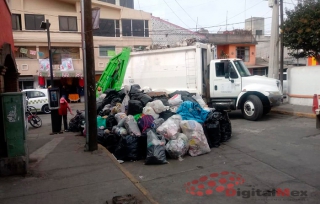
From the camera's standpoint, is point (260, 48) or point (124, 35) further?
point (260, 48)

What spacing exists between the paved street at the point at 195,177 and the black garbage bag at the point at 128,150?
26cm

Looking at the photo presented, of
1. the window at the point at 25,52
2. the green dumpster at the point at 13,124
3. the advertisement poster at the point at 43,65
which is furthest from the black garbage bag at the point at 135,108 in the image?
the window at the point at 25,52

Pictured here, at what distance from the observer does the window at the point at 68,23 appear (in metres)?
26.8

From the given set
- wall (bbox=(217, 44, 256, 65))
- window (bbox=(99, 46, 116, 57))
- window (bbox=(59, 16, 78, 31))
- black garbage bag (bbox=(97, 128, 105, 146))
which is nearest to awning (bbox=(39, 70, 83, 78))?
window (bbox=(99, 46, 116, 57))

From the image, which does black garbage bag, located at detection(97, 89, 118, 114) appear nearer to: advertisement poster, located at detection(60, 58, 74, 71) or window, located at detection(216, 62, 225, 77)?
window, located at detection(216, 62, 225, 77)

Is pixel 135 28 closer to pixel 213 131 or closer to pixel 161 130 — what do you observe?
pixel 213 131

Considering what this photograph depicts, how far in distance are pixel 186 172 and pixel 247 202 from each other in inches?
62.0

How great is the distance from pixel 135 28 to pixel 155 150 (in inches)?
967

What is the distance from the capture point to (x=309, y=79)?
1283 cm

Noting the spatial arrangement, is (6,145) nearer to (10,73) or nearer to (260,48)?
(10,73)

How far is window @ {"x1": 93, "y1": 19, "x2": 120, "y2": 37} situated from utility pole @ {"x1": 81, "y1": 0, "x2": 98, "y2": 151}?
2234cm

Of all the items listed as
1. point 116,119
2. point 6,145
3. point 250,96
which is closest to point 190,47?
point 250,96

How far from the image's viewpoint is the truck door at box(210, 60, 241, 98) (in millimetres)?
11055

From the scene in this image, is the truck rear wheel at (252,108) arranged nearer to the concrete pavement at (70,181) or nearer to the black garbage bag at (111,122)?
the black garbage bag at (111,122)
